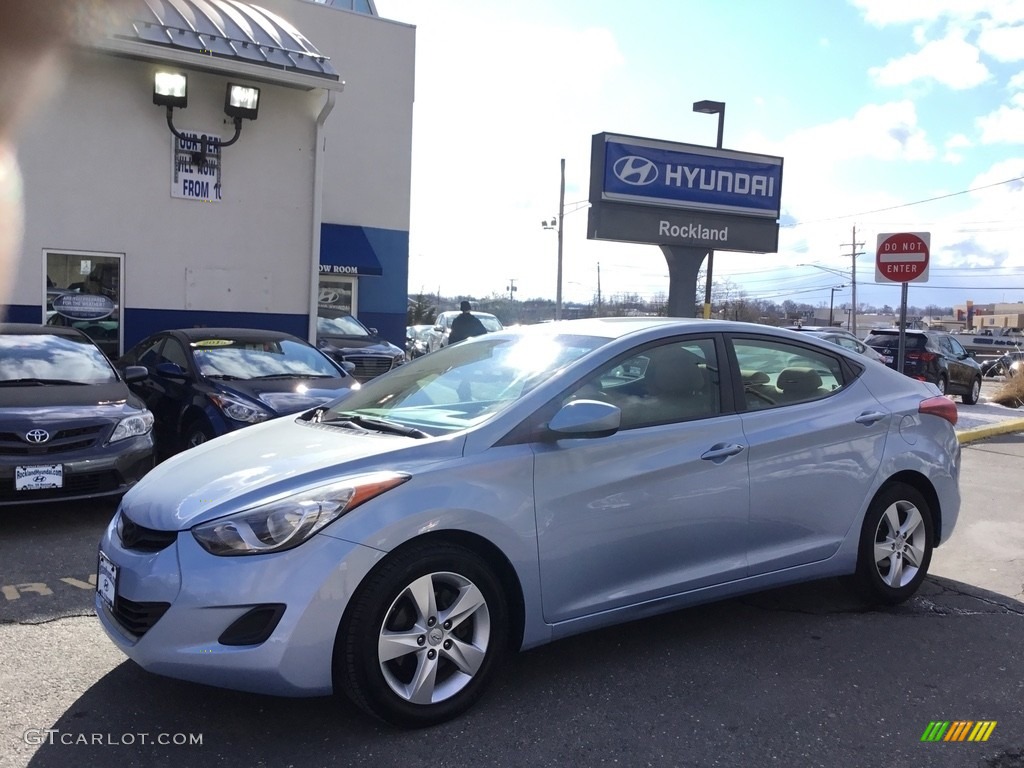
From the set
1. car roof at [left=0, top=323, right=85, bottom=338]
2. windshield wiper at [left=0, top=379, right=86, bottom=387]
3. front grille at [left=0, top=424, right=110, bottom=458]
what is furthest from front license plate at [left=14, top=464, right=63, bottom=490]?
car roof at [left=0, top=323, right=85, bottom=338]

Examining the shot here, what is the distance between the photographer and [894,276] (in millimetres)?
11133

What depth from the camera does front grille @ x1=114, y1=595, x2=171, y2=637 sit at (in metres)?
3.24

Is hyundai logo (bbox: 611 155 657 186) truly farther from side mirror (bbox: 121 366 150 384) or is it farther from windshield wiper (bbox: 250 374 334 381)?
side mirror (bbox: 121 366 150 384)

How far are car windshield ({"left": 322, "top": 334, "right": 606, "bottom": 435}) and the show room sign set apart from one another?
855 cm

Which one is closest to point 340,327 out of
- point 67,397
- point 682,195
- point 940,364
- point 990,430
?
point 682,195

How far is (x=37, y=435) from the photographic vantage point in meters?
6.09

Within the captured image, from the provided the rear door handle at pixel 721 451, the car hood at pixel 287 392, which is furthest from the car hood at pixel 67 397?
the rear door handle at pixel 721 451

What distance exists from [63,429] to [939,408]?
5625 millimetres

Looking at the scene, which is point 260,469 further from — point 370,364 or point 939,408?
point 370,364

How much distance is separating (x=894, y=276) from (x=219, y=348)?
26.2 ft

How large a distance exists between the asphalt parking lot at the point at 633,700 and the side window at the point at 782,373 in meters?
1.18

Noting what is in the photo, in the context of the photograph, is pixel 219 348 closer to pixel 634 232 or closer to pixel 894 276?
pixel 634 232

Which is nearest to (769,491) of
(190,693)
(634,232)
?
(190,693)

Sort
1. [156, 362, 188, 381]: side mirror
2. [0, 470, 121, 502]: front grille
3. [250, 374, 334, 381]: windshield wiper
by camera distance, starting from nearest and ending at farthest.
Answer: [0, 470, 121, 502]: front grille < [156, 362, 188, 381]: side mirror < [250, 374, 334, 381]: windshield wiper
